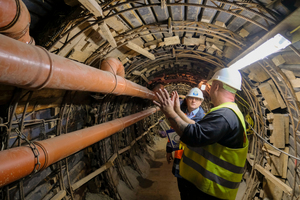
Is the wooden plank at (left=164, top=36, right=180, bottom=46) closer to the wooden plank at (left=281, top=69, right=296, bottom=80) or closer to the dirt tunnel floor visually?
the wooden plank at (left=281, top=69, right=296, bottom=80)

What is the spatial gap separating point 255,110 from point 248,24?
2833mm

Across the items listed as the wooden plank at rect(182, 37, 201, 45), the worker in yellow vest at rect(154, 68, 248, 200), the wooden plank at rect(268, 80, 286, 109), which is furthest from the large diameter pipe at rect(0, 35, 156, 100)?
the wooden plank at rect(268, 80, 286, 109)

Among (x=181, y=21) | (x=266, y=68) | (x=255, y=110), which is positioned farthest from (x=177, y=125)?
(x=255, y=110)

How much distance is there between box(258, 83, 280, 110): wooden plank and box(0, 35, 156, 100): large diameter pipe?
4.62 m

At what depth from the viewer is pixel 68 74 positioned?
6.12ft

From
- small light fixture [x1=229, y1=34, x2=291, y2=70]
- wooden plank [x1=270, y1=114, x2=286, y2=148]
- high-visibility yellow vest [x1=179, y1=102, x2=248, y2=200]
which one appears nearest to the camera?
high-visibility yellow vest [x1=179, y1=102, x2=248, y2=200]

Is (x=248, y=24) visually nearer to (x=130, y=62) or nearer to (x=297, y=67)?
(x=297, y=67)

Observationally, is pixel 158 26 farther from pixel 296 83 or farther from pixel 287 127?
pixel 287 127

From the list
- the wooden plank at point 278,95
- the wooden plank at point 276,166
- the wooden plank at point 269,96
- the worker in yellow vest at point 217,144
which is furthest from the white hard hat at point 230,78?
the wooden plank at point 276,166

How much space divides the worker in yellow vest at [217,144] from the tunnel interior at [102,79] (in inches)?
53.0

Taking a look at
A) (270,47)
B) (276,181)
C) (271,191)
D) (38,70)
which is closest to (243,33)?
(270,47)

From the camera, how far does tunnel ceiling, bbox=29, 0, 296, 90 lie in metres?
2.74

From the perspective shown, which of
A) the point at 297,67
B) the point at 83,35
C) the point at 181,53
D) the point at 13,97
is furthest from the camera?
the point at 181,53

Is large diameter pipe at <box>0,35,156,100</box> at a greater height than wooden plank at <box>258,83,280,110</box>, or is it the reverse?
large diameter pipe at <box>0,35,156,100</box>
